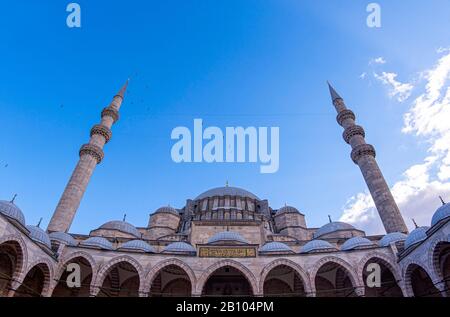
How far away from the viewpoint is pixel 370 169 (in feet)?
77.8

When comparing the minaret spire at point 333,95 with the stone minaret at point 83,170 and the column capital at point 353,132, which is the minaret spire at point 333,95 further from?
the stone minaret at point 83,170

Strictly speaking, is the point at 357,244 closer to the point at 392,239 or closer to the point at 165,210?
the point at 392,239

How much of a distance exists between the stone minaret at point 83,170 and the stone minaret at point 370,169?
74.6 ft

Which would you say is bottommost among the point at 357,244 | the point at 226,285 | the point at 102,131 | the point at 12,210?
the point at 226,285

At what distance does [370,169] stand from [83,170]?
23792 mm

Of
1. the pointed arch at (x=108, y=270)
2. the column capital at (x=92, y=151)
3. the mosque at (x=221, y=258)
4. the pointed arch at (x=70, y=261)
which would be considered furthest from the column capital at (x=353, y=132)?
the pointed arch at (x=70, y=261)

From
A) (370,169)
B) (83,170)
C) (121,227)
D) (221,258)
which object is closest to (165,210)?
(121,227)

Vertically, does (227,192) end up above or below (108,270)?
above

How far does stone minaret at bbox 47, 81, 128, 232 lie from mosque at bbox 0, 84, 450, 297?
0.28 ft

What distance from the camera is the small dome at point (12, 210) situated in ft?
42.9

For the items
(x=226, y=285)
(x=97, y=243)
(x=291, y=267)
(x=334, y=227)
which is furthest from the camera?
(x=334, y=227)

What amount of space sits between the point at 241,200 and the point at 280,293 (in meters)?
12.0
